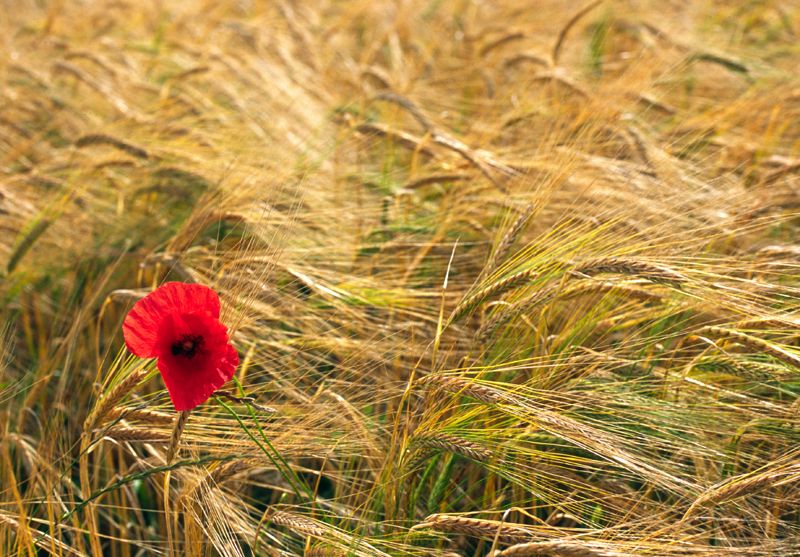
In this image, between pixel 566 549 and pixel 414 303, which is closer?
pixel 566 549

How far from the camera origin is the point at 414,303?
4.90 feet

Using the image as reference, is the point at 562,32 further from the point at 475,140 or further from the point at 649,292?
the point at 649,292

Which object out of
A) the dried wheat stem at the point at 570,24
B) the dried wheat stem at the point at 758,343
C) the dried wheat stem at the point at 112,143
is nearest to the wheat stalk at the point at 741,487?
the dried wheat stem at the point at 758,343

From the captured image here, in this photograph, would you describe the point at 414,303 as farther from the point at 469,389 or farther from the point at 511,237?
the point at 469,389

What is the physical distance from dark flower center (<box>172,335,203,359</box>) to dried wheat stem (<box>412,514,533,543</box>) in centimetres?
36

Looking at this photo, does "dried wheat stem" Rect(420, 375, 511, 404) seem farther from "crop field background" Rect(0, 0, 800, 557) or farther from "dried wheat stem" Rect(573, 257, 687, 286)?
"dried wheat stem" Rect(573, 257, 687, 286)

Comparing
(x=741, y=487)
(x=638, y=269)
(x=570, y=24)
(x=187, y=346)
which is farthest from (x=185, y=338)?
(x=570, y=24)

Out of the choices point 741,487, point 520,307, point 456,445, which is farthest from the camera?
point 520,307

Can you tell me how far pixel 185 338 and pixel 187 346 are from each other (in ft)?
0.04

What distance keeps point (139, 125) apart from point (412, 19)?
1951mm

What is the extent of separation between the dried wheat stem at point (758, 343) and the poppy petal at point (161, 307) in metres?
0.72

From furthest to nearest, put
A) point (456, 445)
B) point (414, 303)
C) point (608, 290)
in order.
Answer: point (414, 303), point (608, 290), point (456, 445)

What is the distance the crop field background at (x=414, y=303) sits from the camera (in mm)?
1137

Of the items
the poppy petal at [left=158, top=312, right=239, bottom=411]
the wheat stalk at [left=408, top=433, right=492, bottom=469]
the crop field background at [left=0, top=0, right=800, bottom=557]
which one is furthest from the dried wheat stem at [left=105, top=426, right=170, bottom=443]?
the wheat stalk at [left=408, top=433, right=492, bottom=469]
